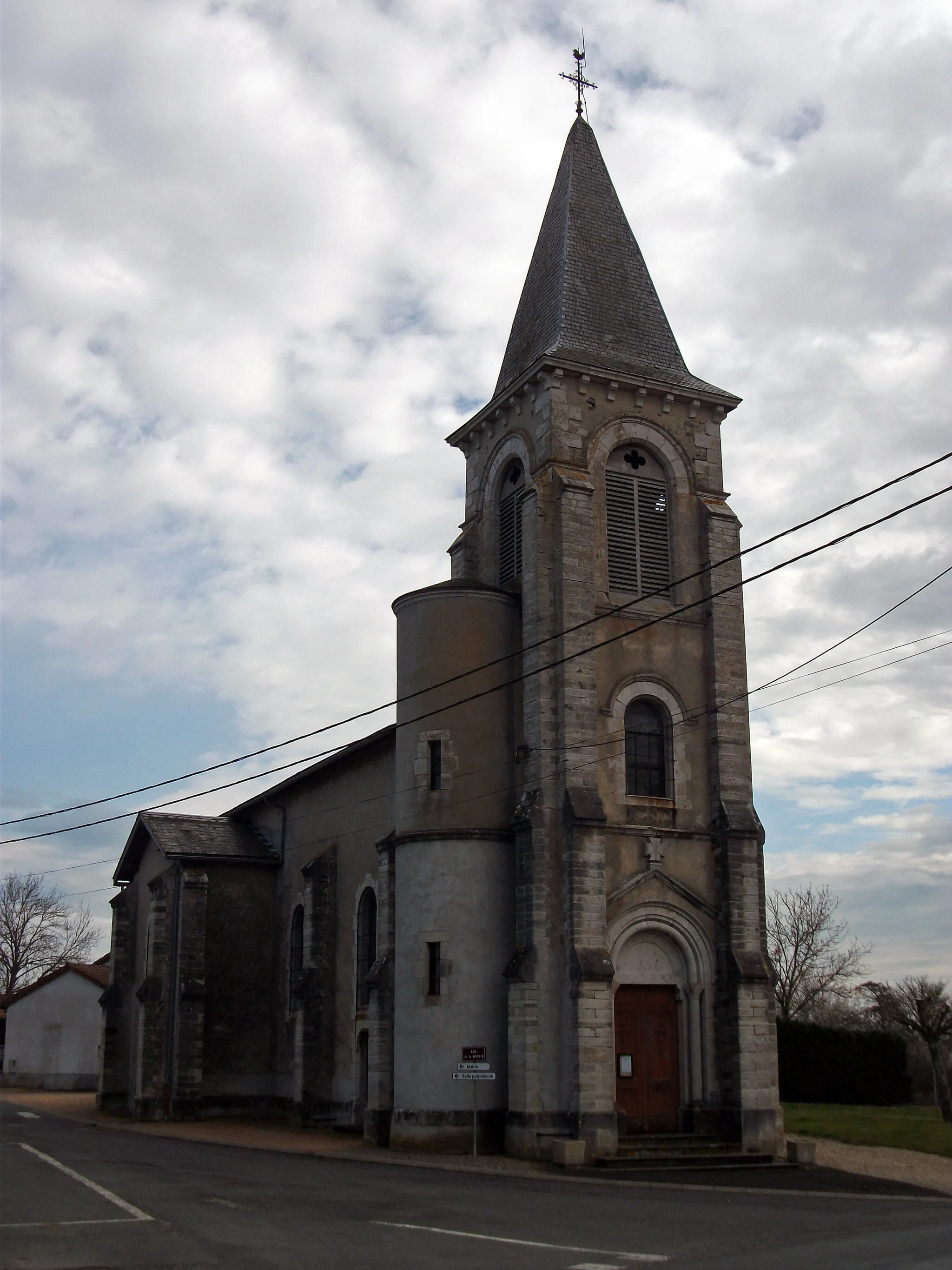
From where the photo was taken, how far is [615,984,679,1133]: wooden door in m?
23.3

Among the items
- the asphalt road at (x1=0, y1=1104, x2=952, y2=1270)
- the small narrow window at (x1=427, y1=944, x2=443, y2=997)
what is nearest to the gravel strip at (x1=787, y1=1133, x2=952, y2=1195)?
the asphalt road at (x1=0, y1=1104, x2=952, y2=1270)

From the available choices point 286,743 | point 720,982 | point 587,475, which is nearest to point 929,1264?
point 720,982

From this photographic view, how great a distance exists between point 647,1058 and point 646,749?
5919 millimetres

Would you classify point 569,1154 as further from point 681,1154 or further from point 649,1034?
point 649,1034

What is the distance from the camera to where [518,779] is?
24.7m

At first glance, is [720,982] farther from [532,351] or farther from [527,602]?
[532,351]

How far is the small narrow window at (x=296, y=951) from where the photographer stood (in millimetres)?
32875

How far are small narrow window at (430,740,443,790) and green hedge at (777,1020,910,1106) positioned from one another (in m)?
18.6

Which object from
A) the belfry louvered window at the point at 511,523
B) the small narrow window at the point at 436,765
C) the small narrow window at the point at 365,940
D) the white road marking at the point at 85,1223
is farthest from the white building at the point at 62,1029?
the white road marking at the point at 85,1223

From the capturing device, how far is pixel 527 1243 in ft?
40.0

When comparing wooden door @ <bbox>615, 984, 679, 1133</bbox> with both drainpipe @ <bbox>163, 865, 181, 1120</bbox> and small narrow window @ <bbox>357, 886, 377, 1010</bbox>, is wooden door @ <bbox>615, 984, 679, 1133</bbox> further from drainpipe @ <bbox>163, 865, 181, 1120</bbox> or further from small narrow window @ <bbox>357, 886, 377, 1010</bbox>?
drainpipe @ <bbox>163, 865, 181, 1120</bbox>

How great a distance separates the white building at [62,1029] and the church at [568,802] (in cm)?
2847

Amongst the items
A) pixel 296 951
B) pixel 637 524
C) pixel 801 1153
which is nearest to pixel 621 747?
pixel 637 524

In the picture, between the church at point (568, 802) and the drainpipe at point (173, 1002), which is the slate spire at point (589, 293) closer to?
the church at point (568, 802)
